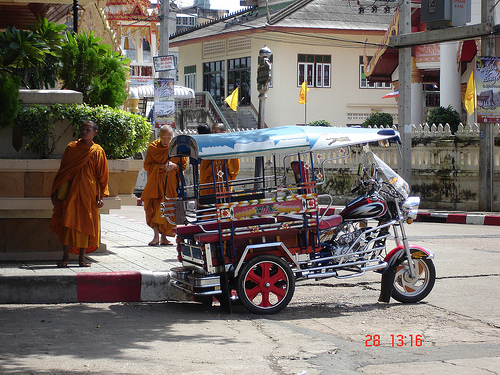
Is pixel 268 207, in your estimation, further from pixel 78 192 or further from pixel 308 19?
pixel 308 19

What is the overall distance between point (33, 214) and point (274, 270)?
330 centimetres

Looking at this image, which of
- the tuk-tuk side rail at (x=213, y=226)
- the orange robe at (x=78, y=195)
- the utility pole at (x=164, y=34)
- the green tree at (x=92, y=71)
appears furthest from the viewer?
the utility pole at (x=164, y=34)

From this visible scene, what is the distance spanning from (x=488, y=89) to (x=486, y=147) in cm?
143

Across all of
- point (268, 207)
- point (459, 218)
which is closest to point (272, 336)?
point (268, 207)

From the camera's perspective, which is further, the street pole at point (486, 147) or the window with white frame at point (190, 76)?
the window with white frame at point (190, 76)

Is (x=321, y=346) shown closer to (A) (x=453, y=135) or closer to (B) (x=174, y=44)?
(A) (x=453, y=135)

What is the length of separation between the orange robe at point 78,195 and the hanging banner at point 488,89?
431 inches

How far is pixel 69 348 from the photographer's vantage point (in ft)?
16.8

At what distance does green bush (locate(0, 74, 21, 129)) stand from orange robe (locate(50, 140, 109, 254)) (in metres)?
0.82

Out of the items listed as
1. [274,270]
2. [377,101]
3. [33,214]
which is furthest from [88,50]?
[377,101]

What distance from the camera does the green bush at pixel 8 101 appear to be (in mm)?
7601

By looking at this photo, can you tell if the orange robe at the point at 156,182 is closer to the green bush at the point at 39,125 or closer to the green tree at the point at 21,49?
the green bush at the point at 39,125

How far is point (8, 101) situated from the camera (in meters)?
7.61
